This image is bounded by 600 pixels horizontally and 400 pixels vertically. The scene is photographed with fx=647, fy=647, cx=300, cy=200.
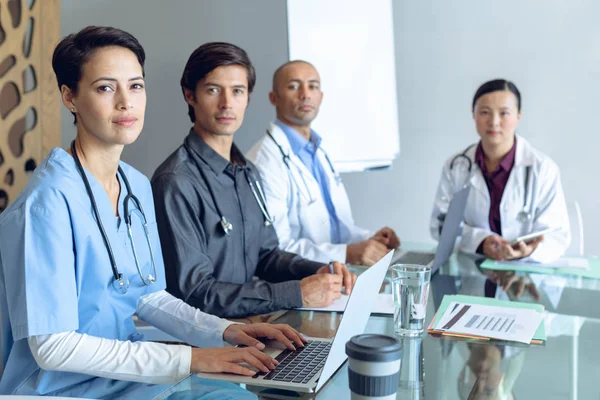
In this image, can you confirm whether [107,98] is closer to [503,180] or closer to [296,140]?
[296,140]

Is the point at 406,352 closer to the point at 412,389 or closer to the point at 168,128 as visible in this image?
the point at 412,389

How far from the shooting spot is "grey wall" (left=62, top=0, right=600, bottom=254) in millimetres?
3418

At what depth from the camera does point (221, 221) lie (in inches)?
71.0

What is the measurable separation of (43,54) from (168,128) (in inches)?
28.0

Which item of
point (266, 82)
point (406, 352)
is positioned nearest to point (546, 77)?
point (266, 82)

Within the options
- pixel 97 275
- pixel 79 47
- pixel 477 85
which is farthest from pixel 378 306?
pixel 477 85

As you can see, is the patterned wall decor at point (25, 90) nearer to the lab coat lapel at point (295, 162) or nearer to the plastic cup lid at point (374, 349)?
the lab coat lapel at point (295, 162)

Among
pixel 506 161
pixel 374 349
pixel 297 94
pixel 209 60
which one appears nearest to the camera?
pixel 374 349

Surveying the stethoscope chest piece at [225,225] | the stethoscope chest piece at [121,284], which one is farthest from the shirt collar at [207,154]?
the stethoscope chest piece at [121,284]

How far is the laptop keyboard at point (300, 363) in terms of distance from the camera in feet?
3.71

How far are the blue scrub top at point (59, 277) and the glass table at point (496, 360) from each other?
27 centimetres

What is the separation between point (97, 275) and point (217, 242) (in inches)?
21.0

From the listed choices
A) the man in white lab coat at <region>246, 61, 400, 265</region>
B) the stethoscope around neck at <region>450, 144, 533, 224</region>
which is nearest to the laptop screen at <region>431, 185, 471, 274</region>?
the man in white lab coat at <region>246, 61, 400, 265</region>

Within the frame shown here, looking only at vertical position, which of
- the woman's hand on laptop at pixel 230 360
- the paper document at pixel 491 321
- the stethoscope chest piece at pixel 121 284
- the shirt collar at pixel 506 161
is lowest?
the paper document at pixel 491 321
